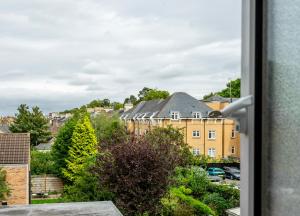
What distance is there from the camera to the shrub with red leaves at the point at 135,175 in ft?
16.8

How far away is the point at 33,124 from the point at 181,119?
3472mm

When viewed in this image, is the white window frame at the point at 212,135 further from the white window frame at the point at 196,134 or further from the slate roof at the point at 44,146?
the slate roof at the point at 44,146

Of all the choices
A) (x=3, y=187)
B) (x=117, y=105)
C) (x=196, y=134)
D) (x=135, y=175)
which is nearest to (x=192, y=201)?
(x=135, y=175)

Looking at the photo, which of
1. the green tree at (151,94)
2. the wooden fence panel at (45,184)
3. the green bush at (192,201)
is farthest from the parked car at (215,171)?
the green tree at (151,94)

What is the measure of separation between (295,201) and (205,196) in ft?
18.2

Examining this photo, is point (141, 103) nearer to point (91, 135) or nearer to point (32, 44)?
point (91, 135)

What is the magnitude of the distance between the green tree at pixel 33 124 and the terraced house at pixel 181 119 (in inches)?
75.5

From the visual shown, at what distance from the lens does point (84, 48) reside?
7289mm

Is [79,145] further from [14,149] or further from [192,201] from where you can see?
[192,201]

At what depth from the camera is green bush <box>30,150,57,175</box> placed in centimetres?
809

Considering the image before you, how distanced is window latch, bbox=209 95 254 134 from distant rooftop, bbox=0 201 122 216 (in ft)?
5.96

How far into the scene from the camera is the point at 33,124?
8.90 meters

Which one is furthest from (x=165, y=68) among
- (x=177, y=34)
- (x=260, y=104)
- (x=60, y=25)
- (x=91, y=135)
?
(x=260, y=104)

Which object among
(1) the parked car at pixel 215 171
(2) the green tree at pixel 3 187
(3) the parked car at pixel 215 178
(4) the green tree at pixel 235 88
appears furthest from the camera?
(1) the parked car at pixel 215 171
